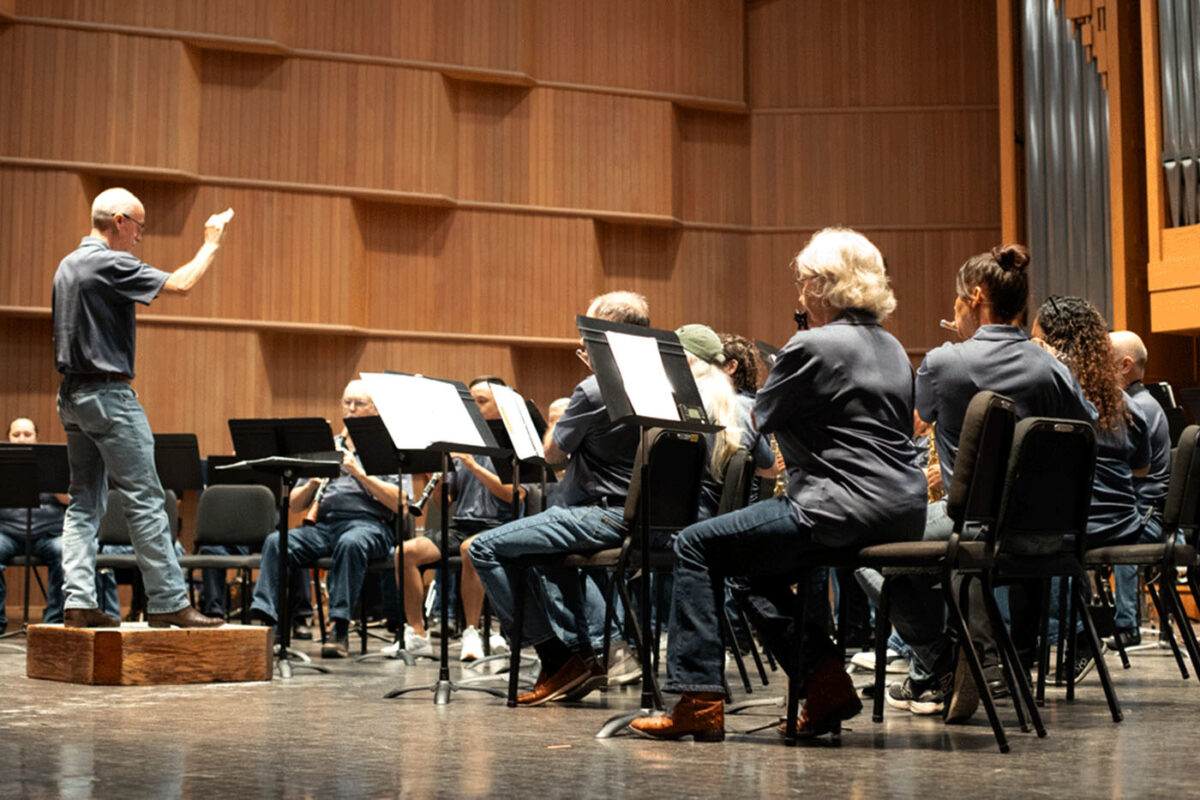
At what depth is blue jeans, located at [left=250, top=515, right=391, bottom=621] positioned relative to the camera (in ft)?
19.2

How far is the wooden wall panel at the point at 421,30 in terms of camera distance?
9.71m

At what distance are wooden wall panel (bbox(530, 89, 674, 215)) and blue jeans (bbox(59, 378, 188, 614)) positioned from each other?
619 cm

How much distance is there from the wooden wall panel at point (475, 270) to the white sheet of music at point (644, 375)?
6.83 metres

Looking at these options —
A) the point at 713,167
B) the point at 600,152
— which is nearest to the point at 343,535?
the point at 600,152

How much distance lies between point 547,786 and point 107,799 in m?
0.77

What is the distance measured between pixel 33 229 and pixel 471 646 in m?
5.05

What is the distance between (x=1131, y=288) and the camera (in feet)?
A: 28.0

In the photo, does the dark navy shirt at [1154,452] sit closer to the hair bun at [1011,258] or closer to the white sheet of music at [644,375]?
the hair bun at [1011,258]

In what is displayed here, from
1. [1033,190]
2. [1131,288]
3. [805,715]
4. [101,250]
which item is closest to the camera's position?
[805,715]

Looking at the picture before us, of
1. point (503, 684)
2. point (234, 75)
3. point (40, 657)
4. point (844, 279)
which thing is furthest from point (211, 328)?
point (844, 279)


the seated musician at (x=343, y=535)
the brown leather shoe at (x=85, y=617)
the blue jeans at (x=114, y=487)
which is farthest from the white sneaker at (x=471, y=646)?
the brown leather shoe at (x=85, y=617)

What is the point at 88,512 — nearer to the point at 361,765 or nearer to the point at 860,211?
the point at 361,765

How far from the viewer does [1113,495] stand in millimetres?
4078

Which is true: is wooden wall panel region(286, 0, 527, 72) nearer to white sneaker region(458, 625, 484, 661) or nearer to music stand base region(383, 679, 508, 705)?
white sneaker region(458, 625, 484, 661)
